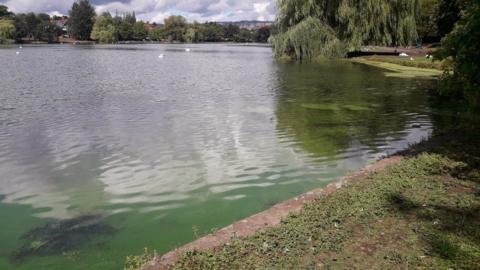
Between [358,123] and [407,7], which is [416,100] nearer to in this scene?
[358,123]

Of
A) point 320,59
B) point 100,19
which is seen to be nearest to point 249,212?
point 320,59

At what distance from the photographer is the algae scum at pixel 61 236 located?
20.9 ft

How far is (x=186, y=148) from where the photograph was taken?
38.8ft

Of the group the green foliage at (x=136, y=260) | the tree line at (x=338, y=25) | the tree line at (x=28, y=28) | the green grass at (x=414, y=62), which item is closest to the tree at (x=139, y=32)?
the tree line at (x=28, y=28)

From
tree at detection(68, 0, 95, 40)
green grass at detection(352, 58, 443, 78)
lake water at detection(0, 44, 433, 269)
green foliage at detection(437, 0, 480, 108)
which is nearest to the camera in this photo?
lake water at detection(0, 44, 433, 269)

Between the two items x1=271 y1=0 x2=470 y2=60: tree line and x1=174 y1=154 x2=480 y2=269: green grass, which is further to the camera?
x1=271 y1=0 x2=470 y2=60: tree line

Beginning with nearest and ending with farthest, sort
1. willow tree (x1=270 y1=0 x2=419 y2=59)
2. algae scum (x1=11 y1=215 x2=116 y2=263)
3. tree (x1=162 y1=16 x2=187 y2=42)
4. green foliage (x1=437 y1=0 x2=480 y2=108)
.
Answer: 1. algae scum (x1=11 y1=215 x2=116 y2=263)
2. green foliage (x1=437 y1=0 x2=480 y2=108)
3. willow tree (x1=270 y1=0 x2=419 y2=59)
4. tree (x1=162 y1=16 x2=187 y2=42)

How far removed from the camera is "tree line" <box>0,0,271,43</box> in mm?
138625

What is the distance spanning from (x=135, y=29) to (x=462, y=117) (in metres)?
166

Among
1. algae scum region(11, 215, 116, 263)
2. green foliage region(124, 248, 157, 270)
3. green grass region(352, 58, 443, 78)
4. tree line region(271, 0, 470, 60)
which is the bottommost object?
algae scum region(11, 215, 116, 263)

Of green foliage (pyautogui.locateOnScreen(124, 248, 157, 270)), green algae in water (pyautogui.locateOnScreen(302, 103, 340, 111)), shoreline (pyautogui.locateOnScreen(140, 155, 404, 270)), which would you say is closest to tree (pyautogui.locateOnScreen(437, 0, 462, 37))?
green algae in water (pyautogui.locateOnScreen(302, 103, 340, 111))

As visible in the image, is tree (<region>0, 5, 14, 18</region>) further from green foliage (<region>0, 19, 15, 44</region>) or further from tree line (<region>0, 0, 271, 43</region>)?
green foliage (<region>0, 19, 15, 44</region>)

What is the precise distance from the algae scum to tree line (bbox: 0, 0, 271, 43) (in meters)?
134

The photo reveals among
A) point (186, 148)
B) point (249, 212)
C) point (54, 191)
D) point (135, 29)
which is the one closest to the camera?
point (249, 212)
